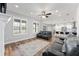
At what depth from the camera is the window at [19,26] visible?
8.11ft

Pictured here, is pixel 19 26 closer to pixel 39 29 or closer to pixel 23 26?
pixel 23 26

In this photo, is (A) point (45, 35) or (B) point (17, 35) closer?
(B) point (17, 35)

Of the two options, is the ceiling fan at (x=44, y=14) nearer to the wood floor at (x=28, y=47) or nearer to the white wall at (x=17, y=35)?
the white wall at (x=17, y=35)

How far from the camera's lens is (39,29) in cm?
266

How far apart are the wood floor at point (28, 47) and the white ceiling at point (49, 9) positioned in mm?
674

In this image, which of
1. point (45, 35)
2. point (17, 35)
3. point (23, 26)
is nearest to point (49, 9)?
point (45, 35)

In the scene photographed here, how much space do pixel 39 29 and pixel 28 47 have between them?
1.84 ft

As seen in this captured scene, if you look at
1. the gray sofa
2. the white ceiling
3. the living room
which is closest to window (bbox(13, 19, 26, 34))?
the living room

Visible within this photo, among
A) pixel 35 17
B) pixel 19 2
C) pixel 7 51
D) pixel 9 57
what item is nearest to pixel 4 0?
pixel 19 2

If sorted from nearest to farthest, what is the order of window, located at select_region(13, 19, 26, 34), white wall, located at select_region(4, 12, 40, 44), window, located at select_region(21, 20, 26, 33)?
white wall, located at select_region(4, 12, 40, 44)
window, located at select_region(13, 19, 26, 34)
window, located at select_region(21, 20, 26, 33)

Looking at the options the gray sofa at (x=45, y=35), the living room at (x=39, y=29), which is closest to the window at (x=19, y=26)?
the living room at (x=39, y=29)

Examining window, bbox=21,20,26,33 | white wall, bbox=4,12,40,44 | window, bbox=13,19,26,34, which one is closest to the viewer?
white wall, bbox=4,12,40,44

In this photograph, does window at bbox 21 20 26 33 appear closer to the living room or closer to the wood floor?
the living room

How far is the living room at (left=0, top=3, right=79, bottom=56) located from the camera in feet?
7.82
